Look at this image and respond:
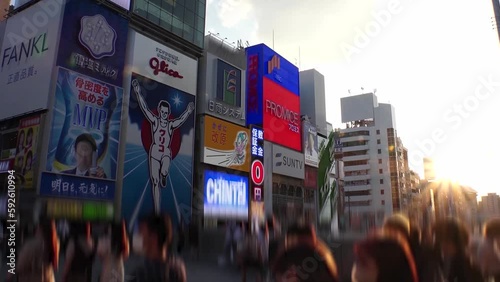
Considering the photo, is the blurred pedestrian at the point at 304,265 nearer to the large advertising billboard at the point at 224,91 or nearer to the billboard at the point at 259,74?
the large advertising billboard at the point at 224,91

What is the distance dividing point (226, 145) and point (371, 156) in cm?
5194

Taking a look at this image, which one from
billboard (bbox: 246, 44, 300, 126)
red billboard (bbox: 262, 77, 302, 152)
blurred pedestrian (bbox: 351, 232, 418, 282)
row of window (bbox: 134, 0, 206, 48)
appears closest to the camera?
blurred pedestrian (bbox: 351, 232, 418, 282)

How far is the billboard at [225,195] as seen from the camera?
29.0m

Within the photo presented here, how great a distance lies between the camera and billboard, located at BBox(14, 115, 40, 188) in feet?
66.0

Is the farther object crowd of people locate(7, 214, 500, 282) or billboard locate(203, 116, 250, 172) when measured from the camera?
billboard locate(203, 116, 250, 172)

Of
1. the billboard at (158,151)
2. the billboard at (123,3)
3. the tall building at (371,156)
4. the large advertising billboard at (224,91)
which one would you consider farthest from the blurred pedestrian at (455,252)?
the tall building at (371,156)

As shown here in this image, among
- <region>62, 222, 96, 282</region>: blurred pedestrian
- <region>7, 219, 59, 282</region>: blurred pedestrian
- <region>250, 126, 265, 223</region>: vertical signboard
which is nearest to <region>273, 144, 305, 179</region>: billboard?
<region>250, 126, 265, 223</region>: vertical signboard

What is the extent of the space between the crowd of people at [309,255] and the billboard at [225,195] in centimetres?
2384

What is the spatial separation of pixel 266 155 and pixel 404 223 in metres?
32.3

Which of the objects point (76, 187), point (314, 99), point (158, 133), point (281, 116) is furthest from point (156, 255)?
point (314, 99)

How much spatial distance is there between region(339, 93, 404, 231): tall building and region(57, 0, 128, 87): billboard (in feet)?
191

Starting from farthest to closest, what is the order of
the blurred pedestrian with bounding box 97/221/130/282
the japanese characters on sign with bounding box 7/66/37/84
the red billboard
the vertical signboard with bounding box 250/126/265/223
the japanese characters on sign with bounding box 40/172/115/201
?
1. the red billboard
2. the vertical signboard with bounding box 250/126/265/223
3. the japanese characters on sign with bounding box 7/66/37/84
4. the japanese characters on sign with bounding box 40/172/115/201
5. the blurred pedestrian with bounding box 97/221/130/282

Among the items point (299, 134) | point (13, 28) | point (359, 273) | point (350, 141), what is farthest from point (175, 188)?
point (350, 141)

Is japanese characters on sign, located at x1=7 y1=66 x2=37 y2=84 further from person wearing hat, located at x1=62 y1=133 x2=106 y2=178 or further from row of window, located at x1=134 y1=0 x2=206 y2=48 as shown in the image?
row of window, located at x1=134 y1=0 x2=206 y2=48
